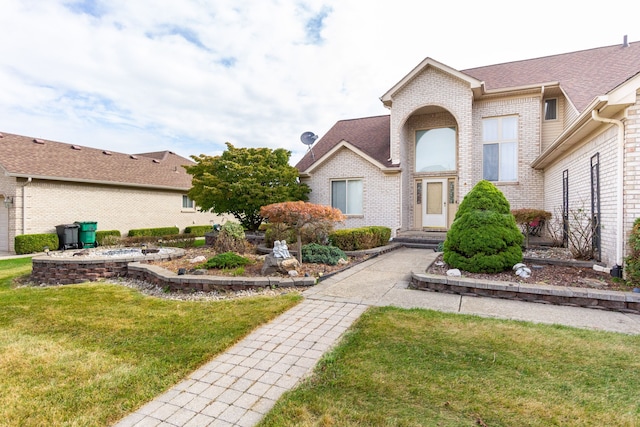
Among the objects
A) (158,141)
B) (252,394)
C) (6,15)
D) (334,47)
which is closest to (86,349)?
(252,394)

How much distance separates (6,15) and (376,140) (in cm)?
1326

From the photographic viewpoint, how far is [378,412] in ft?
7.86

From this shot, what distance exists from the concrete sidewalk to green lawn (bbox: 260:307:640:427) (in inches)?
9.8

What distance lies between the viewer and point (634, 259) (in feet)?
17.6

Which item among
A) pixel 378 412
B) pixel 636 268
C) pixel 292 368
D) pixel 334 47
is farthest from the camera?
pixel 334 47

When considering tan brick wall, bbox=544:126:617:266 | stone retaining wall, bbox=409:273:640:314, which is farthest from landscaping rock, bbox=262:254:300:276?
tan brick wall, bbox=544:126:617:266

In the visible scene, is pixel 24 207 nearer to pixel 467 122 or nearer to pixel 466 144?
pixel 466 144

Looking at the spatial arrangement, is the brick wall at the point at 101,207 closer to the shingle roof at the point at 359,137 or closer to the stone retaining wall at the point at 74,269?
the stone retaining wall at the point at 74,269

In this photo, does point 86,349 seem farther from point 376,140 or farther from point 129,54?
point 376,140

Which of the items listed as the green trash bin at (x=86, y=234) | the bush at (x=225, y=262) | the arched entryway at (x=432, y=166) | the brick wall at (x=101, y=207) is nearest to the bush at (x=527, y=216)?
the arched entryway at (x=432, y=166)

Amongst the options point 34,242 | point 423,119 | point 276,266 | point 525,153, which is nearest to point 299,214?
point 276,266

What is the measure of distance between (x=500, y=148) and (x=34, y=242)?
19412 mm

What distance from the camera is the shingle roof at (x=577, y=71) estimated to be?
11264mm

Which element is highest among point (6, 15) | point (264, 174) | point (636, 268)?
point (6, 15)
